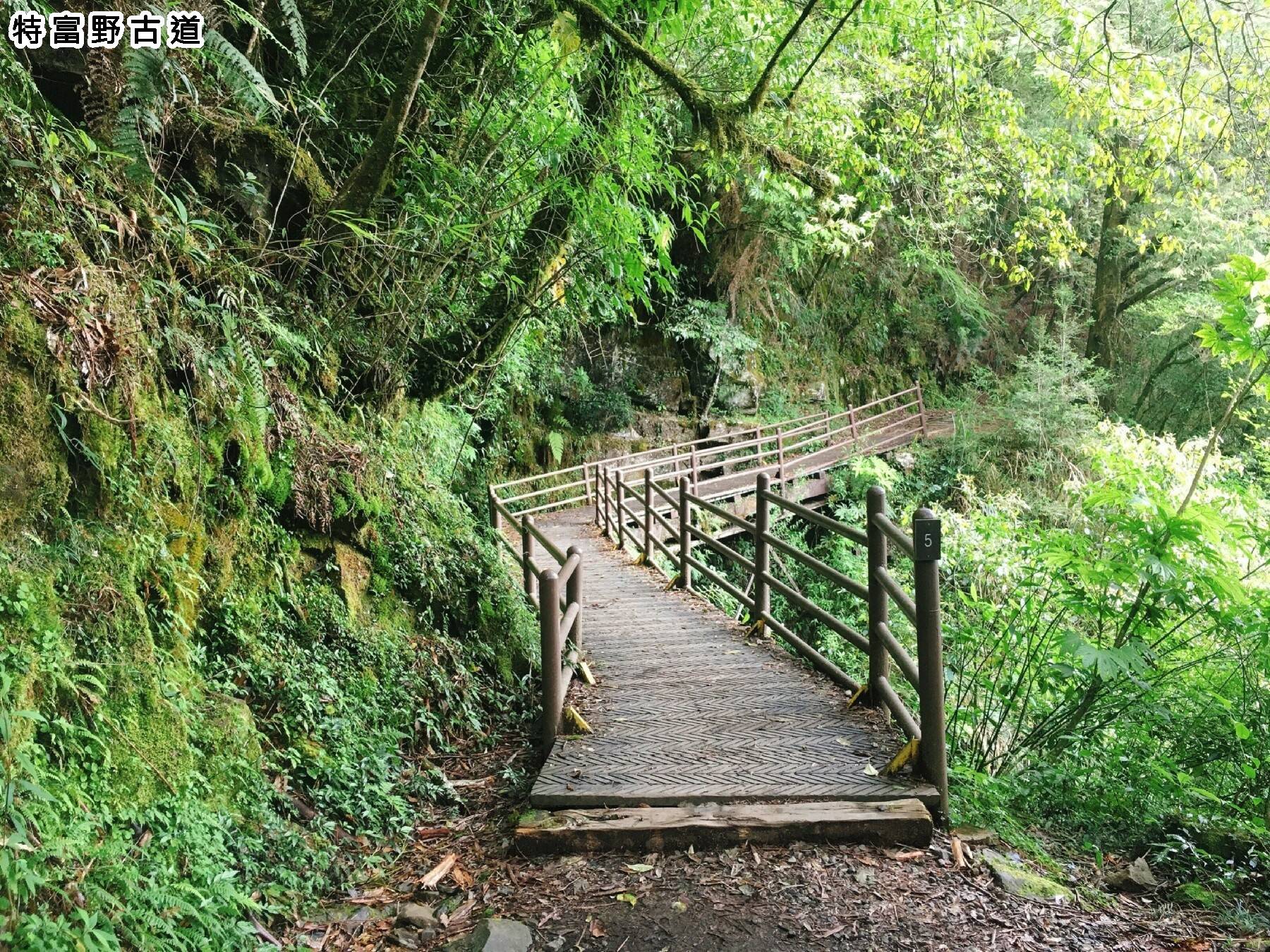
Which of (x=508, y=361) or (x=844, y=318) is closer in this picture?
(x=508, y=361)

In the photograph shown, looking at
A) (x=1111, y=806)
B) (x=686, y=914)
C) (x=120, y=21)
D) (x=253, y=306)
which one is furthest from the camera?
(x=253, y=306)

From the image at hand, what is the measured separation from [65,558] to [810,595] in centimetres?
1265

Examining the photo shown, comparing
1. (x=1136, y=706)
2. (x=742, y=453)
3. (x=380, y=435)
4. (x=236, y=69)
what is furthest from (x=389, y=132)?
(x=742, y=453)

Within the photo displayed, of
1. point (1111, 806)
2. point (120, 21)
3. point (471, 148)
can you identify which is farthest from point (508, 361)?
point (1111, 806)

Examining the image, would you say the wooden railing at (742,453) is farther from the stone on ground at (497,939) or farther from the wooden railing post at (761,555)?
the stone on ground at (497,939)

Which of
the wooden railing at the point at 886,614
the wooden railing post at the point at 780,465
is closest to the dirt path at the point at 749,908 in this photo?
the wooden railing at the point at 886,614

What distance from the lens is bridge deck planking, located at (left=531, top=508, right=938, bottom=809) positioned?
10.7 ft

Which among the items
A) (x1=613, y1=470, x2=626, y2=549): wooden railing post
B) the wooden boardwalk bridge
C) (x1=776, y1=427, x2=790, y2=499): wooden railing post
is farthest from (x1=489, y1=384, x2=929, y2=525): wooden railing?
the wooden boardwalk bridge

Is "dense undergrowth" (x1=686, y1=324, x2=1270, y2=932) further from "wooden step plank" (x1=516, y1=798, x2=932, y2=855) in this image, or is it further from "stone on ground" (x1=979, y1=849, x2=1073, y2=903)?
"wooden step plank" (x1=516, y1=798, x2=932, y2=855)

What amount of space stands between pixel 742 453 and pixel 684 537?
10.3 m

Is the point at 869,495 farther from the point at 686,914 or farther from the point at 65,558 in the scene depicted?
the point at 65,558

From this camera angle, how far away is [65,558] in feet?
8.88

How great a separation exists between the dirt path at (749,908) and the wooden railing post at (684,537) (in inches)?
164

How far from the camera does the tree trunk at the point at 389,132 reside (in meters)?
4.21
